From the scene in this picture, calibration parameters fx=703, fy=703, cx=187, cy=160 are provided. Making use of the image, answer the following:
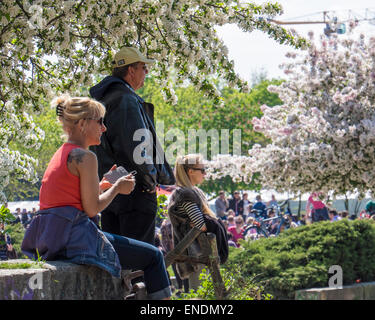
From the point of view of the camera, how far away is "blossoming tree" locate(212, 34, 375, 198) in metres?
11.3

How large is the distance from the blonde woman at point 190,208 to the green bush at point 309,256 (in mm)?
2104

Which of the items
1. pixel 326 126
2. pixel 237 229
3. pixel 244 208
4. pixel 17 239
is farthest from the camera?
pixel 244 208

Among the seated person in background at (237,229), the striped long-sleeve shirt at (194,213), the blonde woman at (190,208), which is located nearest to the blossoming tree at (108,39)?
the blonde woman at (190,208)

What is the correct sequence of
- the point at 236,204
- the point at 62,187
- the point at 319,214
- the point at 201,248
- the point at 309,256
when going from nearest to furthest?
the point at 62,187 < the point at 201,248 < the point at 309,256 < the point at 319,214 < the point at 236,204

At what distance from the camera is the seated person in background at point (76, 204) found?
377 cm

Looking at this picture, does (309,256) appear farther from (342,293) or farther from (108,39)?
(108,39)

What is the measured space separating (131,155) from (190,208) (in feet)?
6.07

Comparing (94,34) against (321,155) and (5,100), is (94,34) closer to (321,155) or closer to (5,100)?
(5,100)

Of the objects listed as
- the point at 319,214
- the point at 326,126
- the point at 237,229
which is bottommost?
the point at 237,229

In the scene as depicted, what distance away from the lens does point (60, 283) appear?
3641 millimetres

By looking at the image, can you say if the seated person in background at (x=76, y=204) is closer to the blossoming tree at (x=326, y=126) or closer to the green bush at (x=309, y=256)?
the green bush at (x=309, y=256)

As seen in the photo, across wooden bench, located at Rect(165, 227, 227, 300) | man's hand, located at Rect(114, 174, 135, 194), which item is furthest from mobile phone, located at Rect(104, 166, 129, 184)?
wooden bench, located at Rect(165, 227, 227, 300)

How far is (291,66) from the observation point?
508 inches

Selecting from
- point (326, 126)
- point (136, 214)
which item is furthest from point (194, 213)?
point (326, 126)
